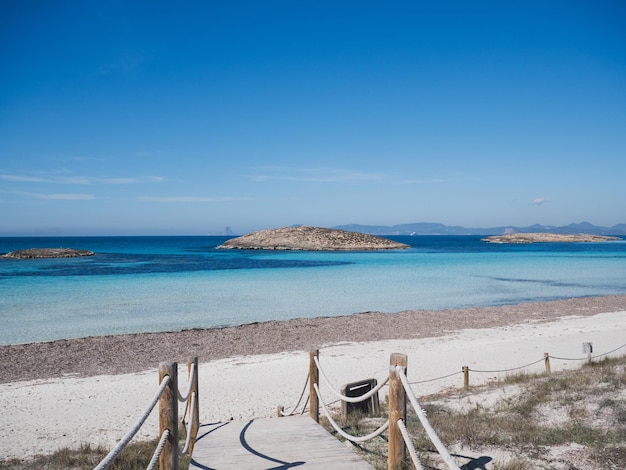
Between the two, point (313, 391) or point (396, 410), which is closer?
point (396, 410)

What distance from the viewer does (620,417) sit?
23.2 ft

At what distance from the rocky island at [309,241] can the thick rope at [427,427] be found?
84361 mm

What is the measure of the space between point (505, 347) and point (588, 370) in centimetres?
539

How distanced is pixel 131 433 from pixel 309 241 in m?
88.8

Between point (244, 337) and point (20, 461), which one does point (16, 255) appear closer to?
point (244, 337)

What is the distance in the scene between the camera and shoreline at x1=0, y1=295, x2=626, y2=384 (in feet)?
47.9

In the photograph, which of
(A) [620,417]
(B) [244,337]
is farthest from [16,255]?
(A) [620,417]

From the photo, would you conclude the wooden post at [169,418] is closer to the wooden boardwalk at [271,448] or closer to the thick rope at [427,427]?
the wooden boardwalk at [271,448]

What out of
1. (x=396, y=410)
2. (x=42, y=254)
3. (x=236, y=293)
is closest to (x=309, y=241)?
(x=42, y=254)

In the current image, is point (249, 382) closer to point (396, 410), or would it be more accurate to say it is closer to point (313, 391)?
point (313, 391)

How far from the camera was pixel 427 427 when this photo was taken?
365 centimetres

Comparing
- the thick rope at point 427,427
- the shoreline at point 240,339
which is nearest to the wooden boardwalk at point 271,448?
the thick rope at point 427,427

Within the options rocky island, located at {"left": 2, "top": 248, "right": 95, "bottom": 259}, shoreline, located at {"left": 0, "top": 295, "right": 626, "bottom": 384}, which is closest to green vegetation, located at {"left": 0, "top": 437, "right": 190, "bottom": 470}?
shoreline, located at {"left": 0, "top": 295, "right": 626, "bottom": 384}

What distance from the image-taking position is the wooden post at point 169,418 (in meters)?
4.04
